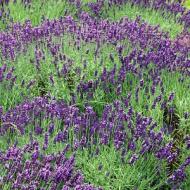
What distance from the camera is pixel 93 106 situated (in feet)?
12.6

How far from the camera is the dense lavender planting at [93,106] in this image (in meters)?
2.84

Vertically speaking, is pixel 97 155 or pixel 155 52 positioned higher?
pixel 155 52

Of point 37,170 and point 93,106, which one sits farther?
point 93,106

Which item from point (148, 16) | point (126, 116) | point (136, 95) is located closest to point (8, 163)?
point (126, 116)

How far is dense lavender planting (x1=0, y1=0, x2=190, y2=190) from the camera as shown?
2.84 m

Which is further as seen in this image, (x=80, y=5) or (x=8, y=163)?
(x=80, y=5)

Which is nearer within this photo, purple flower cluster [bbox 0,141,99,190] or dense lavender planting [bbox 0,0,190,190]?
purple flower cluster [bbox 0,141,99,190]

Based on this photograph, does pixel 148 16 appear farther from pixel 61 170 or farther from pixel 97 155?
pixel 61 170

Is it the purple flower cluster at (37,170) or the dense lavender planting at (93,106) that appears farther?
the dense lavender planting at (93,106)

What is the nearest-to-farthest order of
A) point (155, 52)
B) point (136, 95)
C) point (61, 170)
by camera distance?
point (61, 170) → point (136, 95) → point (155, 52)

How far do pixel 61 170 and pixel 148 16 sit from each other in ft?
12.8

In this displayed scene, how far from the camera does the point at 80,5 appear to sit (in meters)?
6.19

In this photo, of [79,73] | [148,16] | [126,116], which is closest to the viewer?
[126,116]

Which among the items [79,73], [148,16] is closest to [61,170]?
[79,73]
